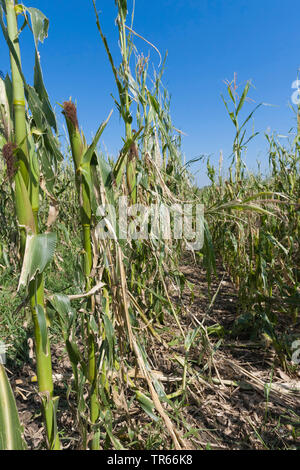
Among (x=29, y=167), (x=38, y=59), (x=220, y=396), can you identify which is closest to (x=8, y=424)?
(x=29, y=167)

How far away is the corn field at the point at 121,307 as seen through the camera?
21.8 inches

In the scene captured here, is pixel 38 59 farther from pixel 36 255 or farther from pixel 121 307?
pixel 121 307

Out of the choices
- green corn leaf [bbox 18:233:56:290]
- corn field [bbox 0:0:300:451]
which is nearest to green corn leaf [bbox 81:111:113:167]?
corn field [bbox 0:0:300:451]

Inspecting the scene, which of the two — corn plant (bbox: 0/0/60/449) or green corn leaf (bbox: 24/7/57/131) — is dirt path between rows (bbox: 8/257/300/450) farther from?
green corn leaf (bbox: 24/7/57/131)

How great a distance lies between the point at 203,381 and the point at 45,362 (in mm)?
703

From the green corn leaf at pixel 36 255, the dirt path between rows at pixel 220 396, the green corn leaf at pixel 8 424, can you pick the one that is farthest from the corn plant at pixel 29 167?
the dirt path between rows at pixel 220 396

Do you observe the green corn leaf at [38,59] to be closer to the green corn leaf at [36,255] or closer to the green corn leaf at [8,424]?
the green corn leaf at [36,255]

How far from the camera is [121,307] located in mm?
700

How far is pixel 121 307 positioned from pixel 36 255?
26 cm

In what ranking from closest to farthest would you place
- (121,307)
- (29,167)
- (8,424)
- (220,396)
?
1. (8,424)
2. (29,167)
3. (121,307)
4. (220,396)

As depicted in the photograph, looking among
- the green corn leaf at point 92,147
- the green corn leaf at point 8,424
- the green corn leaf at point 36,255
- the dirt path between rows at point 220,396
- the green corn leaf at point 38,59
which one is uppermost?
the green corn leaf at point 38,59

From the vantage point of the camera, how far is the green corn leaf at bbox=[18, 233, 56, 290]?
508 millimetres

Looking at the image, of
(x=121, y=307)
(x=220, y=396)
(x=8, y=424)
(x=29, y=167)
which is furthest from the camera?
(x=220, y=396)
